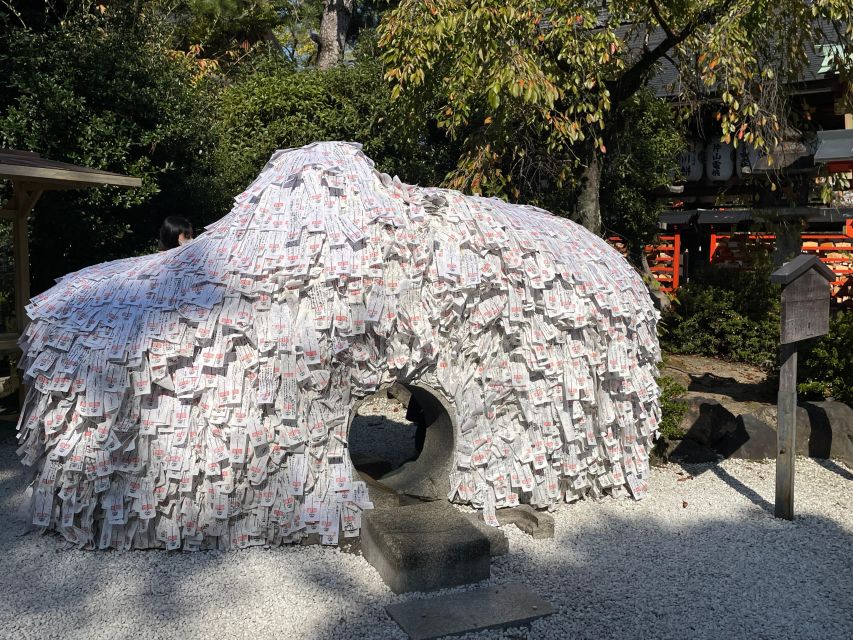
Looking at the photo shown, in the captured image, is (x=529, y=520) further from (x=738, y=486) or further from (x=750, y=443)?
(x=750, y=443)

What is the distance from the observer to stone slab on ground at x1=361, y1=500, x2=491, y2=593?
12.9 ft

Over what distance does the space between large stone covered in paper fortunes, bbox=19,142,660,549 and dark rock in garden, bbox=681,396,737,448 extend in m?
2.03

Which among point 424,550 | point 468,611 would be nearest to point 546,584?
point 468,611

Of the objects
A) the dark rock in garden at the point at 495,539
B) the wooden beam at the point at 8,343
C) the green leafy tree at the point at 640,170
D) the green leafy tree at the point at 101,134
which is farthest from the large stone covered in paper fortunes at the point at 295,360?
the green leafy tree at the point at 640,170

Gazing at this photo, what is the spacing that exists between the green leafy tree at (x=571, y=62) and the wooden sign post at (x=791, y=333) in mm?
2144

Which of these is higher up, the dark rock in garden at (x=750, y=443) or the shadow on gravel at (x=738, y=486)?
the dark rock in garden at (x=750, y=443)

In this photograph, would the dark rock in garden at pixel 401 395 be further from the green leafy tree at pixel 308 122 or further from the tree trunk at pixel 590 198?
the green leafy tree at pixel 308 122

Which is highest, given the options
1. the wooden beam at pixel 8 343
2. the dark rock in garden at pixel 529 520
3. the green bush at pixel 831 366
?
the wooden beam at pixel 8 343

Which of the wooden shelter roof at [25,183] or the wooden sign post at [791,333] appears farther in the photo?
the wooden shelter roof at [25,183]

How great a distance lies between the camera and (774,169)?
8305 mm

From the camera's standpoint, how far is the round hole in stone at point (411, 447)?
16.2 feet

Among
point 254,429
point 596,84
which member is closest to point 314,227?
point 254,429

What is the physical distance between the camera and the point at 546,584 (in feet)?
13.4

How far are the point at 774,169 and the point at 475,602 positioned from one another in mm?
6416
